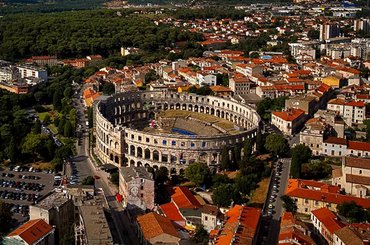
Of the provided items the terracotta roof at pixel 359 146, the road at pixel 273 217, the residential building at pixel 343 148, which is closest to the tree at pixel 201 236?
the road at pixel 273 217

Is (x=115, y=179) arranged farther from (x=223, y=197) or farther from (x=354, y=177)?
(x=354, y=177)

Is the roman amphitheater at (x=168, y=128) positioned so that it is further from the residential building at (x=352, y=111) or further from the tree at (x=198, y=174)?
the residential building at (x=352, y=111)

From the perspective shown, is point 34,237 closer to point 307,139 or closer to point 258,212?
point 258,212

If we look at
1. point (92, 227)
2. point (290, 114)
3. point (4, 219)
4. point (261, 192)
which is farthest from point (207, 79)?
point (92, 227)

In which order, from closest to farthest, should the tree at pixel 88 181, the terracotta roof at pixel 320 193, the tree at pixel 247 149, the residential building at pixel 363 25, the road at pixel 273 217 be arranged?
the road at pixel 273 217 < the terracotta roof at pixel 320 193 < the tree at pixel 88 181 < the tree at pixel 247 149 < the residential building at pixel 363 25

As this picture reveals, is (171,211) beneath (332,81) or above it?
beneath

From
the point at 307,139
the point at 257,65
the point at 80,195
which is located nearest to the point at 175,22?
the point at 257,65

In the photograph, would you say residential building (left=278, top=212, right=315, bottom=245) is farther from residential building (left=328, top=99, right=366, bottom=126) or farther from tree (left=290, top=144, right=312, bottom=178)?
residential building (left=328, top=99, right=366, bottom=126)

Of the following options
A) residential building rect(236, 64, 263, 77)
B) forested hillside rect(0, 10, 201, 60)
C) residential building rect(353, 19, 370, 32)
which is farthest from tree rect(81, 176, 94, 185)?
residential building rect(353, 19, 370, 32)
